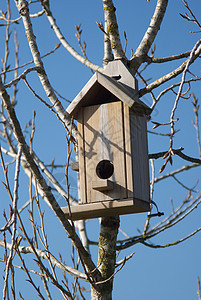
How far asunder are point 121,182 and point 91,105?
0.60m

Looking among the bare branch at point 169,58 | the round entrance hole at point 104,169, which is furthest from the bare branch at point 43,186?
the bare branch at point 169,58

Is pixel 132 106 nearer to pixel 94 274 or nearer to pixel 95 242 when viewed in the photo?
pixel 94 274

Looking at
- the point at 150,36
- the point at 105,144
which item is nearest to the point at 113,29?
the point at 150,36

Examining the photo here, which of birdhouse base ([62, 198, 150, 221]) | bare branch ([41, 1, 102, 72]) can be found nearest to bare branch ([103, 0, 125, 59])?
bare branch ([41, 1, 102, 72])

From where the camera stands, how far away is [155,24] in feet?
10.6

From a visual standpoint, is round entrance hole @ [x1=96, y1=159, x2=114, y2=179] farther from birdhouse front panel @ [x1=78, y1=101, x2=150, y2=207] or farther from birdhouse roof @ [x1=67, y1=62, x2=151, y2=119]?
birdhouse roof @ [x1=67, y1=62, x2=151, y2=119]

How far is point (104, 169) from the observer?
2.96 meters

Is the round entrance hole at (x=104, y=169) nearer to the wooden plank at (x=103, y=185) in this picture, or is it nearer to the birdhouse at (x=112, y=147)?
the birdhouse at (x=112, y=147)

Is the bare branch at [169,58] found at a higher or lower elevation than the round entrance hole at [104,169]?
higher

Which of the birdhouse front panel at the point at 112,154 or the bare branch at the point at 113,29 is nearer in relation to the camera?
the birdhouse front panel at the point at 112,154

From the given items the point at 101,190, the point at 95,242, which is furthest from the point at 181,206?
the point at 101,190

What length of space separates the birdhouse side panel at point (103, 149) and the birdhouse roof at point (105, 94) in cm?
7

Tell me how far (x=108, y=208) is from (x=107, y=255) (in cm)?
27

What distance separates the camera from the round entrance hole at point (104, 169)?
113 inches
